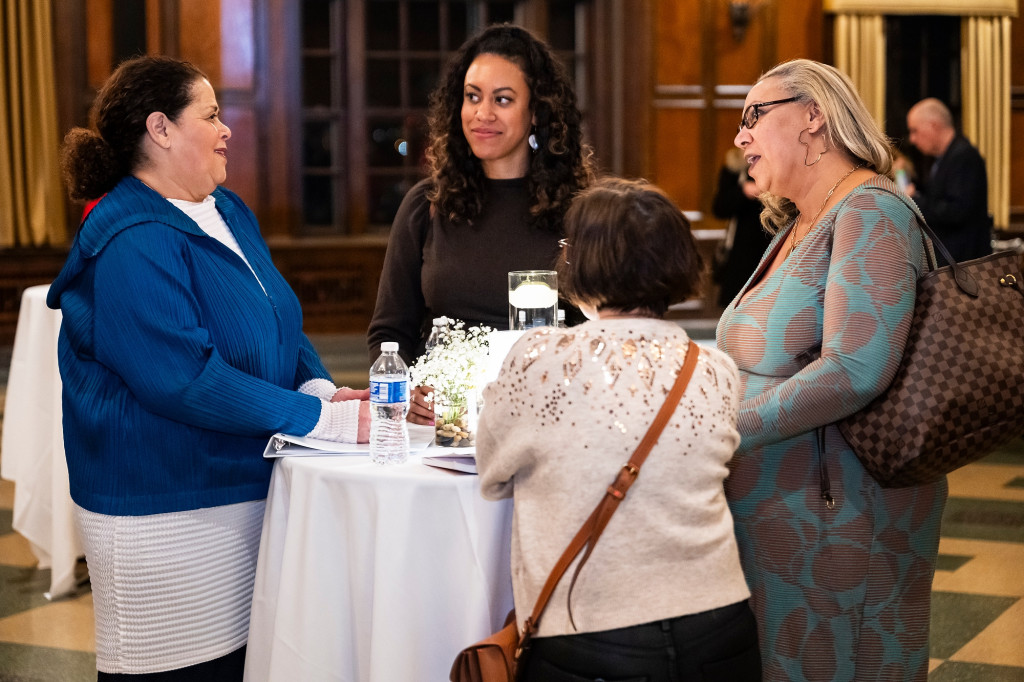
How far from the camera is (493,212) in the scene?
114 inches

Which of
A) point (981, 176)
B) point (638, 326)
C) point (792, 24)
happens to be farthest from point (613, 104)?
point (638, 326)

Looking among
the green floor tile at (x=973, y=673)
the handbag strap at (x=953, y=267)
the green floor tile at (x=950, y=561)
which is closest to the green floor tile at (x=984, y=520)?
the green floor tile at (x=950, y=561)

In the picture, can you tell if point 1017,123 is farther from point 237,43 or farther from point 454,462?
point 454,462

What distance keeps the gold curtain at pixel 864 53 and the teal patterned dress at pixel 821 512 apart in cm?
842

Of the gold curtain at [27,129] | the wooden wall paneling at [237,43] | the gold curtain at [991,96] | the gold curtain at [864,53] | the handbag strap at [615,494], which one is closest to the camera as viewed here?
the handbag strap at [615,494]

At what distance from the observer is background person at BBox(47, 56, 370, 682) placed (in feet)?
7.05

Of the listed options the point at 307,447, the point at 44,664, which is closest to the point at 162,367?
the point at 307,447

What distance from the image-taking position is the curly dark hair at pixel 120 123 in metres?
2.27

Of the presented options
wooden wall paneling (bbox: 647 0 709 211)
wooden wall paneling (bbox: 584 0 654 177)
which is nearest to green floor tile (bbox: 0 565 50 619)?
wooden wall paneling (bbox: 584 0 654 177)

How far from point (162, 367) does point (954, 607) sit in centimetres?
304

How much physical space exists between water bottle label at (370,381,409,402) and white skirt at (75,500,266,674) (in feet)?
1.29

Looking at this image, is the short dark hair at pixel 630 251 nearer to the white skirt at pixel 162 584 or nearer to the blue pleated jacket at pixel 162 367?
the blue pleated jacket at pixel 162 367

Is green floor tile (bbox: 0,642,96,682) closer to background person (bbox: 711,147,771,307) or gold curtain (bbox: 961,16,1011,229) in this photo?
background person (bbox: 711,147,771,307)

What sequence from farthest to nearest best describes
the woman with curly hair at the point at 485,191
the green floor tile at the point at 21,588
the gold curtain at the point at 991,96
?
the gold curtain at the point at 991,96 < the green floor tile at the point at 21,588 < the woman with curly hair at the point at 485,191
